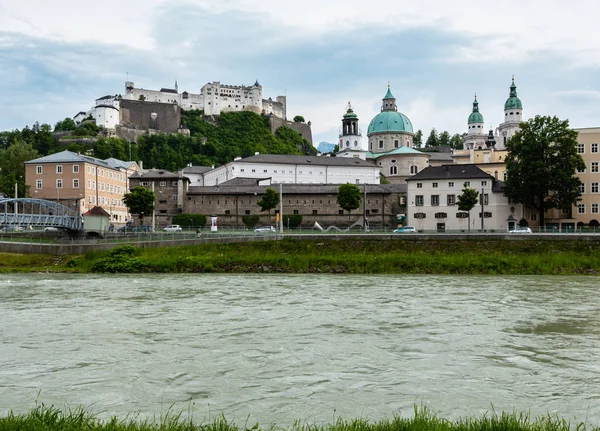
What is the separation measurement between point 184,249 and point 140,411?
27344 millimetres

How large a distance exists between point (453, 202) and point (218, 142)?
2946 inches

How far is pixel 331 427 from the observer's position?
6.51 m

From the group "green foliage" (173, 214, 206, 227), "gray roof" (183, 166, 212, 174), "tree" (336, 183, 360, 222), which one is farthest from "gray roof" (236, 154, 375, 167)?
"tree" (336, 183, 360, 222)

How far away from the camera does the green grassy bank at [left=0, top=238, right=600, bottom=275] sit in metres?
30.6

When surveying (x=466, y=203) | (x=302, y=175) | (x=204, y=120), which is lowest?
(x=466, y=203)

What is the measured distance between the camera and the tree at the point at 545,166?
47875 mm

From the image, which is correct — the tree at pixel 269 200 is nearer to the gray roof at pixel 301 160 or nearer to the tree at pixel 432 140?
the gray roof at pixel 301 160

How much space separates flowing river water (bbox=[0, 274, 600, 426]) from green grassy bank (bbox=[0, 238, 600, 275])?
406 inches

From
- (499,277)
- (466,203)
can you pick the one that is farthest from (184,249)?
(466,203)

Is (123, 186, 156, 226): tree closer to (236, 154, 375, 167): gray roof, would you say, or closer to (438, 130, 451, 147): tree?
(236, 154, 375, 167): gray roof

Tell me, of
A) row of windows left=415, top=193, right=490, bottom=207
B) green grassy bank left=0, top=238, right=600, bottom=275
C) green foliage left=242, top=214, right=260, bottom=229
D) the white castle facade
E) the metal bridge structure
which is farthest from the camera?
the white castle facade

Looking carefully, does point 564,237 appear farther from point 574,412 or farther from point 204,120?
point 204,120

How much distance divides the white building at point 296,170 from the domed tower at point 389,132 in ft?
75.8

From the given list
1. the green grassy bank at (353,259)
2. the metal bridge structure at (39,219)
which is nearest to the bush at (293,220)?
the metal bridge structure at (39,219)
